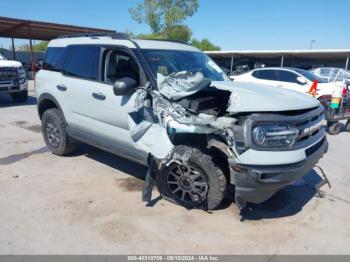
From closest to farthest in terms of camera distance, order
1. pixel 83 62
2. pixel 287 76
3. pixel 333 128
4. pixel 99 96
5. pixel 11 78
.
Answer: pixel 99 96
pixel 83 62
pixel 333 128
pixel 287 76
pixel 11 78

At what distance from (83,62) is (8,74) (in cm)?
784

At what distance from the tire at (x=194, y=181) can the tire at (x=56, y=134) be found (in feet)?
7.26

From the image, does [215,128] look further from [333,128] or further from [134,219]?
[333,128]

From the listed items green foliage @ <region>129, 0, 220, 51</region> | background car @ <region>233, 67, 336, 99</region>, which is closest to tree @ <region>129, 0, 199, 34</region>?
green foliage @ <region>129, 0, 220, 51</region>

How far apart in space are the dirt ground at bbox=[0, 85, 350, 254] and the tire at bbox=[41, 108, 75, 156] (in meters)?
0.38

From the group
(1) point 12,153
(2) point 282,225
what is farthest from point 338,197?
(1) point 12,153

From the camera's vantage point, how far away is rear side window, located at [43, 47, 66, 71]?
502cm

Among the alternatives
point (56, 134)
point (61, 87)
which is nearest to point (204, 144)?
point (61, 87)

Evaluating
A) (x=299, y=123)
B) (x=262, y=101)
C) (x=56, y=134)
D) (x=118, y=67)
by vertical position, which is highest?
(x=118, y=67)

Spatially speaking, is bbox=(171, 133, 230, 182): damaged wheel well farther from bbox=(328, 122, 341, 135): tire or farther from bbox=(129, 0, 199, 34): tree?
bbox=(129, 0, 199, 34): tree

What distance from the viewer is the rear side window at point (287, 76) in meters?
10.2

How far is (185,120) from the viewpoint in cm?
323

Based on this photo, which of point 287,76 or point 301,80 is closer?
point 301,80

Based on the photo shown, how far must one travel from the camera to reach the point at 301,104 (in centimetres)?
318
